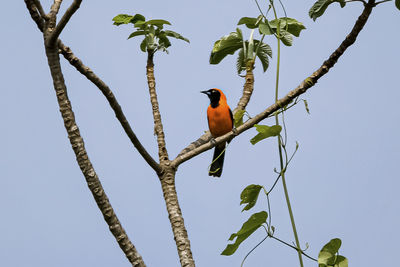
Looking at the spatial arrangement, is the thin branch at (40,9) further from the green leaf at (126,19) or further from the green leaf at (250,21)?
the green leaf at (250,21)

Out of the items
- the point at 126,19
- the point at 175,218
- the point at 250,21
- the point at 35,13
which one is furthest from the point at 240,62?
the point at 35,13

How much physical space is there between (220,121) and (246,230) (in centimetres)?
450

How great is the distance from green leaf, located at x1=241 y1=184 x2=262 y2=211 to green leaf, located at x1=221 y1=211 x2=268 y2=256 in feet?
0.55

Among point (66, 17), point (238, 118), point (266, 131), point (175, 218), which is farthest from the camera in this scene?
point (175, 218)

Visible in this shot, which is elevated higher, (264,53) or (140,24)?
(140,24)

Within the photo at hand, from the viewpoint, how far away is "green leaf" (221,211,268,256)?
276 cm

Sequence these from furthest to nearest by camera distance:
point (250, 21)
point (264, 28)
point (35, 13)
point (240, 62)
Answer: point (240, 62) → point (250, 21) → point (264, 28) → point (35, 13)

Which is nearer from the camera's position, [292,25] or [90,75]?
[90,75]

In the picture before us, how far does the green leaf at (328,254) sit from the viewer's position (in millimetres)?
2678

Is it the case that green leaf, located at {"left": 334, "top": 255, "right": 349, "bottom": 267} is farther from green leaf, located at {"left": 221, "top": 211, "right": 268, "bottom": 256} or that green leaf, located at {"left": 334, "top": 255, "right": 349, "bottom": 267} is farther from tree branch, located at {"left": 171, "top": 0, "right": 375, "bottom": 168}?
tree branch, located at {"left": 171, "top": 0, "right": 375, "bottom": 168}

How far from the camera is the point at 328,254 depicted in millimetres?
2709

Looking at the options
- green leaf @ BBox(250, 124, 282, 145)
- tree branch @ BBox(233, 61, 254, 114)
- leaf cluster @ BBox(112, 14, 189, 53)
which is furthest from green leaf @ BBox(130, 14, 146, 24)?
green leaf @ BBox(250, 124, 282, 145)

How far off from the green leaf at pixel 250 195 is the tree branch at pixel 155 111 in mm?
1639

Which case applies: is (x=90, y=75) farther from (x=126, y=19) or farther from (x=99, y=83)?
(x=126, y=19)
